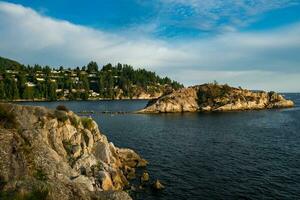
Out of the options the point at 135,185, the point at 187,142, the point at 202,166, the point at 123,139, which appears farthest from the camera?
the point at 123,139

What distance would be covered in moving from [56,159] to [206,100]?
15617 centimetres

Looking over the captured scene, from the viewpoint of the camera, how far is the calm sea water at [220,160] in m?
44.2

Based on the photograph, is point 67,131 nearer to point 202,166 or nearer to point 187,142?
point 202,166

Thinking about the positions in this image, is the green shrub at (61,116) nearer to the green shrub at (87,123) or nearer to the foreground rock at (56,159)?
the foreground rock at (56,159)

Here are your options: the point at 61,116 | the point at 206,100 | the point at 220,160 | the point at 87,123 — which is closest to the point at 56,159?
the point at 61,116

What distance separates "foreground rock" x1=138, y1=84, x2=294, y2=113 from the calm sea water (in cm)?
6964

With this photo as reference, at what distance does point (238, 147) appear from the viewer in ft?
242

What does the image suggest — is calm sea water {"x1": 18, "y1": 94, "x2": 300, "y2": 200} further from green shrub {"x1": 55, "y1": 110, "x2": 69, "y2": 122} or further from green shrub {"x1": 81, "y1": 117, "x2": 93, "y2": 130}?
green shrub {"x1": 55, "y1": 110, "x2": 69, "y2": 122}

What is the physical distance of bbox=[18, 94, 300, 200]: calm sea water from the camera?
44188 millimetres

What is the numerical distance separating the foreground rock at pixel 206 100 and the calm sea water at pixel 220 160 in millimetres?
69635

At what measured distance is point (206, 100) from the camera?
183 metres

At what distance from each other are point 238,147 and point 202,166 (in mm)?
20069

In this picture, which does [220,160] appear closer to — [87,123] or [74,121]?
[87,123]

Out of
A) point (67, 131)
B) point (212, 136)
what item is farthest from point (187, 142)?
point (67, 131)
